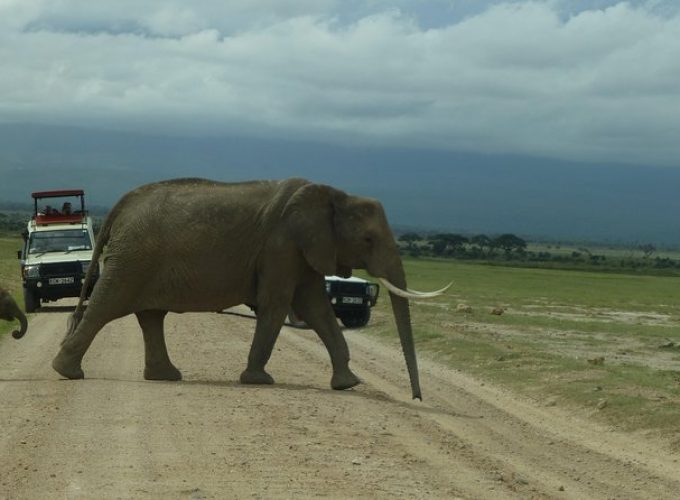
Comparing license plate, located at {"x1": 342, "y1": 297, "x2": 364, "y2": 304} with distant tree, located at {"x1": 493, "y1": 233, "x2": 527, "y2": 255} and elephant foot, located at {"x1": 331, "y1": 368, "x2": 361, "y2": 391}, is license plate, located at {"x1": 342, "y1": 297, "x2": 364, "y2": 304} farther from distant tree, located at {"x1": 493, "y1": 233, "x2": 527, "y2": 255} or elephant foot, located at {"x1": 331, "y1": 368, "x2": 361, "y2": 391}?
distant tree, located at {"x1": 493, "y1": 233, "x2": 527, "y2": 255}

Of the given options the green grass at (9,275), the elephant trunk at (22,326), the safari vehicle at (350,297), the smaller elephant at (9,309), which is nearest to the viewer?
the elephant trunk at (22,326)

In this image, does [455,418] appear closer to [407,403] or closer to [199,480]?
[407,403]

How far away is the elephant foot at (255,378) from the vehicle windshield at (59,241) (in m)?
18.6

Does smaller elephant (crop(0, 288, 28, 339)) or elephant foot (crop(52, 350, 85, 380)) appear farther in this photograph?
smaller elephant (crop(0, 288, 28, 339))

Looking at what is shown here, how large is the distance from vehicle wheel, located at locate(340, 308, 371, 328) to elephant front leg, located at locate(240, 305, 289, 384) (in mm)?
12108

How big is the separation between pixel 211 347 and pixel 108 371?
4.35 meters

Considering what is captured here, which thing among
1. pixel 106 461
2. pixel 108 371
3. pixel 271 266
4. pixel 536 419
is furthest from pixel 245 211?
pixel 106 461

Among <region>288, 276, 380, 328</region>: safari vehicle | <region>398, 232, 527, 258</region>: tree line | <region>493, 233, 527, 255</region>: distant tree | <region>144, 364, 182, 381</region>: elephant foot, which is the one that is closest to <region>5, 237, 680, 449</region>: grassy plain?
<region>288, 276, 380, 328</region>: safari vehicle

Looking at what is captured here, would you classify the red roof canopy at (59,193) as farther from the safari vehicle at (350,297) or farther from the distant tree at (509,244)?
the distant tree at (509,244)

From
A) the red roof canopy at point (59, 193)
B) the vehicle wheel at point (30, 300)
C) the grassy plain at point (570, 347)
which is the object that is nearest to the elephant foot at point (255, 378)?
the grassy plain at point (570, 347)

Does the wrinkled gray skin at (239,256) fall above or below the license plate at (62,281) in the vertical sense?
above

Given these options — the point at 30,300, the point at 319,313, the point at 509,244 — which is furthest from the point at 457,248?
the point at 319,313

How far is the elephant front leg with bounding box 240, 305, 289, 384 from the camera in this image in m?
16.5

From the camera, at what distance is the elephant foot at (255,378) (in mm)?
16453
